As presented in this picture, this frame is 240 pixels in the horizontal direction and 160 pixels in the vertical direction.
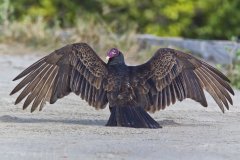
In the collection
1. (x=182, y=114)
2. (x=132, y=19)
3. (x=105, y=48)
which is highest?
(x=132, y=19)

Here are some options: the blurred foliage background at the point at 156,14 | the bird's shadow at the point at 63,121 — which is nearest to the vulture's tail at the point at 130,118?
the bird's shadow at the point at 63,121

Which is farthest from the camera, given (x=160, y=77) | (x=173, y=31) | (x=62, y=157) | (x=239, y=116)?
(x=173, y=31)

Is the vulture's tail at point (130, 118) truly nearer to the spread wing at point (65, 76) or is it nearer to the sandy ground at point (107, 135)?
the sandy ground at point (107, 135)

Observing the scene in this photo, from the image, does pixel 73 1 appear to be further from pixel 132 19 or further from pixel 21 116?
pixel 21 116

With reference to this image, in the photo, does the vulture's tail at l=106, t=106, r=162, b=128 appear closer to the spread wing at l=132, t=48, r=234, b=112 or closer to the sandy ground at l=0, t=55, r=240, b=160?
the sandy ground at l=0, t=55, r=240, b=160

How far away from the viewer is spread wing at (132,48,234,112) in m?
8.27

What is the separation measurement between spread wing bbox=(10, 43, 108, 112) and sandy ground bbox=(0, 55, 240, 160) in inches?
9.3

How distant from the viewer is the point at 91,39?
1515 centimetres

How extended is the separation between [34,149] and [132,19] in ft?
39.8

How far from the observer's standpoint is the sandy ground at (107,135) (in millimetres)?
6855

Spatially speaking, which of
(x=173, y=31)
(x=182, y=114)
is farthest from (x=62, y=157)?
(x=173, y=31)

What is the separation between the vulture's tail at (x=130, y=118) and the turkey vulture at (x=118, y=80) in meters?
0.02

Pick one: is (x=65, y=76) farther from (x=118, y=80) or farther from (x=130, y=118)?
(x=130, y=118)

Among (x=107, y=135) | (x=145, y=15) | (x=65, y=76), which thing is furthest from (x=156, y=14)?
(x=107, y=135)
